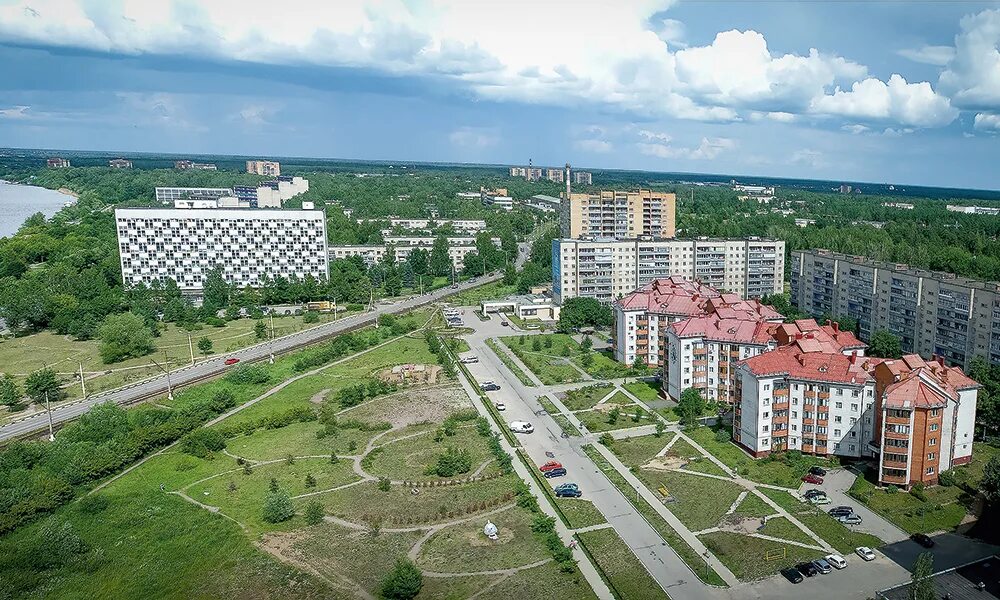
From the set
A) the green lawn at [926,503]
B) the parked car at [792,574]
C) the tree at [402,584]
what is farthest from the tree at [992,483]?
the tree at [402,584]

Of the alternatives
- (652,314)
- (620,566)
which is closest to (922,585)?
(620,566)

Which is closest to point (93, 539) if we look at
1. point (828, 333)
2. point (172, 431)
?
point (172, 431)

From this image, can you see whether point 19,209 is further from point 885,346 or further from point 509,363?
point 885,346

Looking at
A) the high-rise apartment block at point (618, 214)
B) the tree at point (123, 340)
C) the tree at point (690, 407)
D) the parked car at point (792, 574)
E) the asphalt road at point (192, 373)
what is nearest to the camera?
the parked car at point (792, 574)

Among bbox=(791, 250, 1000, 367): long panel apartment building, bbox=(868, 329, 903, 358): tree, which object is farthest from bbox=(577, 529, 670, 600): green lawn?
bbox=(791, 250, 1000, 367): long panel apartment building

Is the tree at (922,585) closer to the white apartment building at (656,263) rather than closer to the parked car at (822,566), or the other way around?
the parked car at (822,566)

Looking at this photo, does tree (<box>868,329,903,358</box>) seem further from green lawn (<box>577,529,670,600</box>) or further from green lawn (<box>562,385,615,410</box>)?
green lawn (<box>577,529,670,600</box>)
